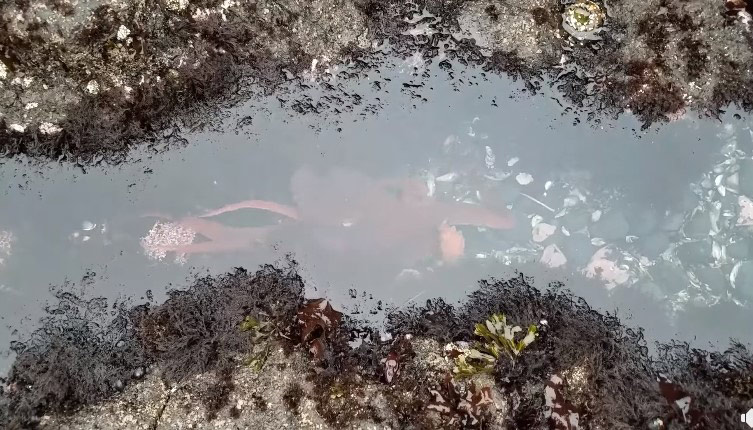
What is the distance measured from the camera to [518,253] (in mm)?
4539

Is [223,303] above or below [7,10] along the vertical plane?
below

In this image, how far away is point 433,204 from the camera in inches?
179

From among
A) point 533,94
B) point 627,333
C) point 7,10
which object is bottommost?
point 627,333

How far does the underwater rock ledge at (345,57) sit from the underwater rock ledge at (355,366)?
55.7 inches

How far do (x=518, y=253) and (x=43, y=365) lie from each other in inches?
153

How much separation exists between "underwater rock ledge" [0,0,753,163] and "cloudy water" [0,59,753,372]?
18 cm

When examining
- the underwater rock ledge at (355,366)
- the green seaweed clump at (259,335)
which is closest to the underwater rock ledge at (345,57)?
the underwater rock ledge at (355,366)

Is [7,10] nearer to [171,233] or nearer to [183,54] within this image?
[183,54]

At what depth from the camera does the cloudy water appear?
4.47 metres

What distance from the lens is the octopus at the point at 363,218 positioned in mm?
4500

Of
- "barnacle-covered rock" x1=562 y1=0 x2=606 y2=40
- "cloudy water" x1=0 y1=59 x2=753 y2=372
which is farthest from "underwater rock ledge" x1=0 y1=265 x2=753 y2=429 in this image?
"barnacle-covered rock" x1=562 y1=0 x2=606 y2=40

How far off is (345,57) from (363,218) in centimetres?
132

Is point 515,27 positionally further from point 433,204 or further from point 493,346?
point 493,346

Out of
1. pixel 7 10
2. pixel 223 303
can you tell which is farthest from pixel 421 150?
pixel 7 10
